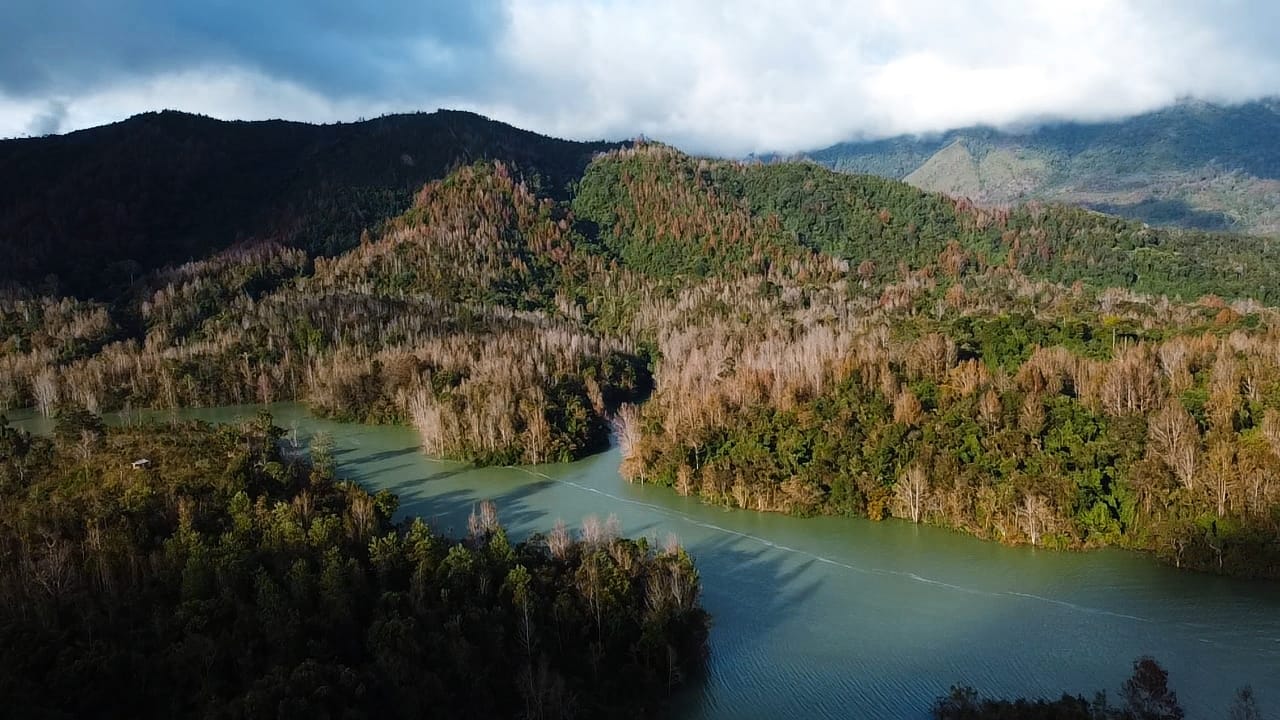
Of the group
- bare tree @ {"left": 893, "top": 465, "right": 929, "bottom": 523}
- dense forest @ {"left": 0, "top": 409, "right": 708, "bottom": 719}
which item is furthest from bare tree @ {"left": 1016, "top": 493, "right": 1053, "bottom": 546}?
dense forest @ {"left": 0, "top": 409, "right": 708, "bottom": 719}

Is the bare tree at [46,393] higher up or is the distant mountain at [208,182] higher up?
the distant mountain at [208,182]

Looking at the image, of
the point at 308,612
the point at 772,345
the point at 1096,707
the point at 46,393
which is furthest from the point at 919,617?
the point at 46,393

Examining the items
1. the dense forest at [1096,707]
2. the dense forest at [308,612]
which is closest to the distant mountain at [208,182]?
the dense forest at [308,612]

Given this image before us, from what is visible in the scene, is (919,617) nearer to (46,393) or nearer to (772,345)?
(772,345)

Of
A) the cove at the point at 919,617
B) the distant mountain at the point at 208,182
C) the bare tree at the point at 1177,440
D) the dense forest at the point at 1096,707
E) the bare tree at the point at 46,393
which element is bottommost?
the cove at the point at 919,617

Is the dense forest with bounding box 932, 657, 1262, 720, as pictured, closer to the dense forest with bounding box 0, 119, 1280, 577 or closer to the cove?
the cove

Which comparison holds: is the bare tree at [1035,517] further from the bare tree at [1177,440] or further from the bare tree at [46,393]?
the bare tree at [46,393]

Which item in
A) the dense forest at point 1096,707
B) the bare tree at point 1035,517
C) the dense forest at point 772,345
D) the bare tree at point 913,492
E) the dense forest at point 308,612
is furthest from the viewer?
the bare tree at point 913,492
